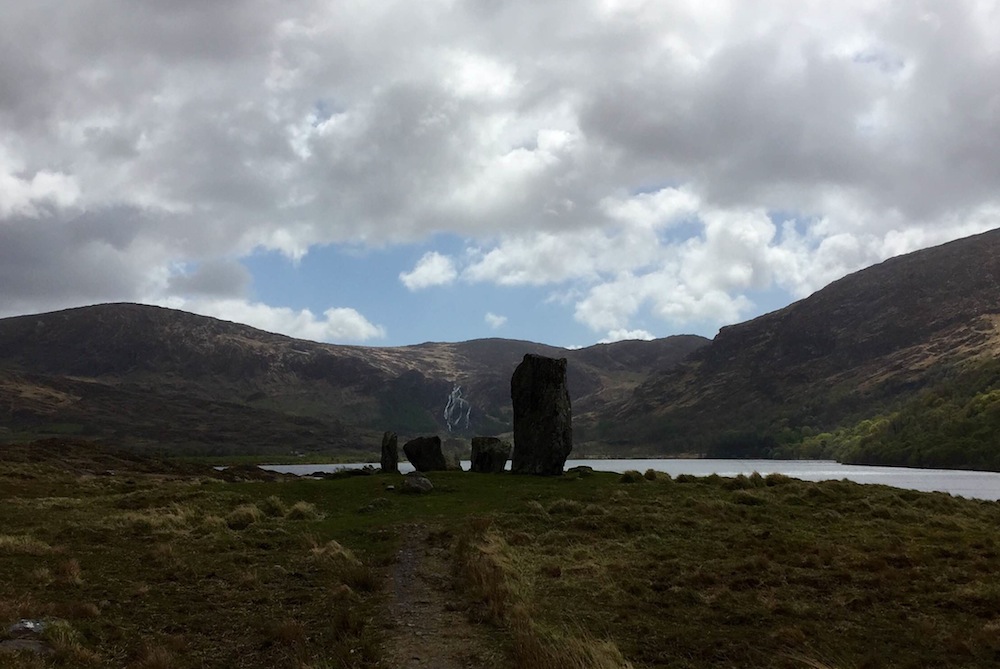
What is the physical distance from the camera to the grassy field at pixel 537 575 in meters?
13.1

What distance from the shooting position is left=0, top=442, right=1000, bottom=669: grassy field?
43.1 ft

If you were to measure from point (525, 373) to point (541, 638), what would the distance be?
34.5m

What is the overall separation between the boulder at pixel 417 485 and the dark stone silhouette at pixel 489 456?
9866 mm

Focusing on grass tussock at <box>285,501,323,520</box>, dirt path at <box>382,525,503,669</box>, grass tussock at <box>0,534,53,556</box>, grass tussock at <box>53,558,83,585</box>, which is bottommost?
dirt path at <box>382,525,503,669</box>

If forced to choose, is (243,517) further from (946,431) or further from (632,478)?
(946,431)

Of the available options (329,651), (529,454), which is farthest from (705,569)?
(529,454)

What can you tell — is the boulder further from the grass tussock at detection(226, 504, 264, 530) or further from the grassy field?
the grass tussock at detection(226, 504, 264, 530)

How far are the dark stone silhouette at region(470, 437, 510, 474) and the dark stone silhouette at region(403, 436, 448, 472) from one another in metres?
2.26

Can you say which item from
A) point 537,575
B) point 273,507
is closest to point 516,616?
point 537,575

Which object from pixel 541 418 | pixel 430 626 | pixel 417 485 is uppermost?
pixel 541 418

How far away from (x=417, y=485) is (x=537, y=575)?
1665 centimetres

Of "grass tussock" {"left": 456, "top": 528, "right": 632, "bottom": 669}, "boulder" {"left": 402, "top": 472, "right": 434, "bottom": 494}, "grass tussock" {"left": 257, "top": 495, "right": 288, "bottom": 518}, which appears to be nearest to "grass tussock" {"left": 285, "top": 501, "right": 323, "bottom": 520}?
"grass tussock" {"left": 257, "top": 495, "right": 288, "bottom": 518}

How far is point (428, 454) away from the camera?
156 feet

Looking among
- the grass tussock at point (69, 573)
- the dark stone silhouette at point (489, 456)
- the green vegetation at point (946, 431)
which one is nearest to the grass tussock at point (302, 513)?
the grass tussock at point (69, 573)
